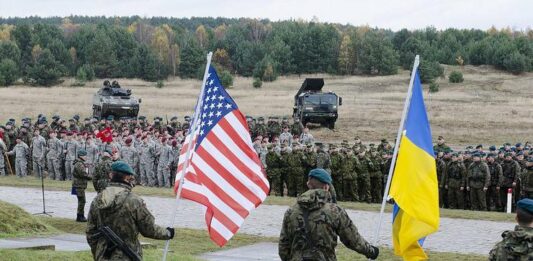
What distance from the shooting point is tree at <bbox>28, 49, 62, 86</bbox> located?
270 feet

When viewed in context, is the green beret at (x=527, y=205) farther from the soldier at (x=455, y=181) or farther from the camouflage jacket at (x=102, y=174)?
the soldier at (x=455, y=181)

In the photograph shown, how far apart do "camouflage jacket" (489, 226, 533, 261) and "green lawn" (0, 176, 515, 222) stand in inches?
483

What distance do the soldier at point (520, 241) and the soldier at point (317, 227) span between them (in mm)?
1310

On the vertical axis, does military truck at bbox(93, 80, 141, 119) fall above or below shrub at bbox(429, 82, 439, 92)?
above

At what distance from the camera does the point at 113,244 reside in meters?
7.82

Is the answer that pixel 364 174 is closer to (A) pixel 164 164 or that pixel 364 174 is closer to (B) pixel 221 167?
(A) pixel 164 164

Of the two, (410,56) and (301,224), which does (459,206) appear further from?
(410,56)

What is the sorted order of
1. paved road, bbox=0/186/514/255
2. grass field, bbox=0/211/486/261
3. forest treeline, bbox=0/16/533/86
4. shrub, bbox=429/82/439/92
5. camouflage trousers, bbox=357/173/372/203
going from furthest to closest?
forest treeline, bbox=0/16/533/86, shrub, bbox=429/82/439/92, camouflage trousers, bbox=357/173/372/203, paved road, bbox=0/186/514/255, grass field, bbox=0/211/486/261

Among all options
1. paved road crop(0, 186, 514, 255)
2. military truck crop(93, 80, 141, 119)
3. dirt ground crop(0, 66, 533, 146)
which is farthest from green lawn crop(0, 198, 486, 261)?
military truck crop(93, 80, 141, 119)

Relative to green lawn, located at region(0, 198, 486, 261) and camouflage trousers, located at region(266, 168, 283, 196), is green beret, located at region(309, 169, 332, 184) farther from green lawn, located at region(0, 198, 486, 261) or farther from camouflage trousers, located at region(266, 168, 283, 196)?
camouflage trousers, located at region(266, 168, 283, 196)

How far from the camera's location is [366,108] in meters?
60.3

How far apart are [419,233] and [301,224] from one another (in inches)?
65.6

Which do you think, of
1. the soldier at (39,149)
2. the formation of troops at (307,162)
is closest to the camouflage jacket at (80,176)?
the formation of troops at (307,162)

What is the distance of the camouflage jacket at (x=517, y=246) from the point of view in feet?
21.7
